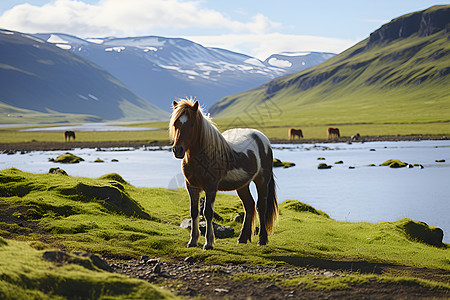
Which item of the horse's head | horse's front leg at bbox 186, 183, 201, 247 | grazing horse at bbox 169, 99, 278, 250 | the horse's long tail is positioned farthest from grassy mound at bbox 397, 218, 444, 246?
the horse's head

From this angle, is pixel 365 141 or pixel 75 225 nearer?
pixel 75 225

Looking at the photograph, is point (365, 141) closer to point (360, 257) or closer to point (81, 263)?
point (360, 257)

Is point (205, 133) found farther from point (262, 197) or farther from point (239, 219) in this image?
point (239, 219)

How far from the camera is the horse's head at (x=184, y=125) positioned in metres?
11.0

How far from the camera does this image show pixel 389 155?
58.0 metres

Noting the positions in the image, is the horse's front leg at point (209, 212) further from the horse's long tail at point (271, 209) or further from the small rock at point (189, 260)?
the horse's long tail at point (271, 209)

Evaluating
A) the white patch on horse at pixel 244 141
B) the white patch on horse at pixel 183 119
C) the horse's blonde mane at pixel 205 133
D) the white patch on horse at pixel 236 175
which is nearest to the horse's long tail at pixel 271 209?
the white patch on horse at pixel 244 141

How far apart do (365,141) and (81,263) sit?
262 feet

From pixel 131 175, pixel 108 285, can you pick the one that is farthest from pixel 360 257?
pixel 131 175

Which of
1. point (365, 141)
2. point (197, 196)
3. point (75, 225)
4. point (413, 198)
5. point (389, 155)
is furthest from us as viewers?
point (365, 141)

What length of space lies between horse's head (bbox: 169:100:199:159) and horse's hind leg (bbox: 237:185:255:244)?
2953 mm

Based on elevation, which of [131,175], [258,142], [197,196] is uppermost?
[258,142]

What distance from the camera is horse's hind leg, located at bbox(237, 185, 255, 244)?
1330 centimetres

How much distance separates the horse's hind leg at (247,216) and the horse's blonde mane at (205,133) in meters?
1.82
